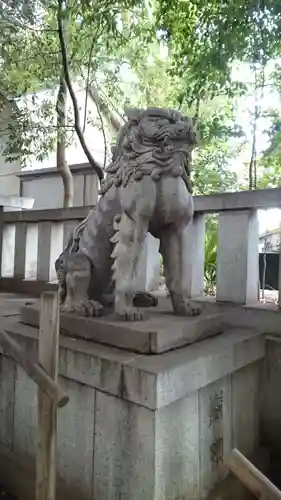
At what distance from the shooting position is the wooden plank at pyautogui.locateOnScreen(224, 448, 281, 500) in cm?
94

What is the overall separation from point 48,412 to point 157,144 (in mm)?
1113

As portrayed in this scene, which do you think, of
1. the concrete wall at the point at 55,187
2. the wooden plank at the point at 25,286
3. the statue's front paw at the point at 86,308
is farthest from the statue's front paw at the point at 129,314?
the concrete wall at the point at 55,187

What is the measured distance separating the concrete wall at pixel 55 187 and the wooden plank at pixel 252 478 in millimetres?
3988

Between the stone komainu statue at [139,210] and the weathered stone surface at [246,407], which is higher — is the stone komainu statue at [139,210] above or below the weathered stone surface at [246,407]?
above

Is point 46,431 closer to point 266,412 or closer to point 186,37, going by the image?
point 266,412

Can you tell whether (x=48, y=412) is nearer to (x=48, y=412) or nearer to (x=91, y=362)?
(x=48, y=412)

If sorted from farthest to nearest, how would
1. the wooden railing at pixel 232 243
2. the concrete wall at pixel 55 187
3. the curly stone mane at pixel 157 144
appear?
the concrete wall at pixel 55 187
the wooden railing at pixel 232 243
the curly stone mane at pixel 157 144

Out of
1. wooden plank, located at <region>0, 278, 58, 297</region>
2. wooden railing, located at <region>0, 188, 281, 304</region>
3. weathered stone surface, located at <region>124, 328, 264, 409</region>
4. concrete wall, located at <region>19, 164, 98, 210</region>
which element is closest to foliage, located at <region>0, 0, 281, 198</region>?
concrete wall, located at <region>19, 164, 98, 210</region>

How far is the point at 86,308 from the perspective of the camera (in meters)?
1.90

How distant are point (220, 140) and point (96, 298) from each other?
Result: 8.42 ft

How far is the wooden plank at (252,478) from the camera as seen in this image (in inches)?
36.9

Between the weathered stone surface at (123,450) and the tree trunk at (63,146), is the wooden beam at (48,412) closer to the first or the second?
the weathered stone surface at (123,450)

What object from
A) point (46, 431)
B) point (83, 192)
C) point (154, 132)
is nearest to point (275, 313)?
point (154, 132)

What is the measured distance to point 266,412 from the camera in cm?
203
